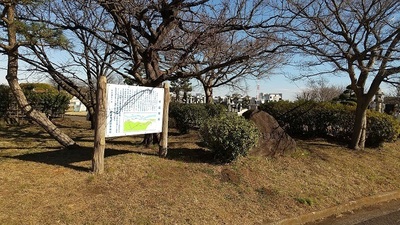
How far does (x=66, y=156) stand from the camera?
6082 millimetres

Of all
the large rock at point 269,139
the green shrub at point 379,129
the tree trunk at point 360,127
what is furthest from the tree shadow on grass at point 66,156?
the green shrub at point 379,129

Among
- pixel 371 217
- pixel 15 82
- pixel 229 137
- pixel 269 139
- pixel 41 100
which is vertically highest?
pixel 15 82

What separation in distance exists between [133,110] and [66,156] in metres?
1.79

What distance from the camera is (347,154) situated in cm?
776

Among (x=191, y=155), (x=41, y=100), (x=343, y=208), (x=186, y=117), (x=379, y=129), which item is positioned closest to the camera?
(x=343, y=208)

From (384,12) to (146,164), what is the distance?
6.16 metres

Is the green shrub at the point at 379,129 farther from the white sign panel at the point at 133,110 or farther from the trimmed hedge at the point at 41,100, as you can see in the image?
the trimmed hedge at the point at 41,100

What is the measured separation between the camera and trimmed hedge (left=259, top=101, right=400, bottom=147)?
859cm

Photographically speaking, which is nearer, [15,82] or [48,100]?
[15,82]

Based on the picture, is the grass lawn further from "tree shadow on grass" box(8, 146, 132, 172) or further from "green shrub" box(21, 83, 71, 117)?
→ "green shrub" box(21, 83, 71, 117)

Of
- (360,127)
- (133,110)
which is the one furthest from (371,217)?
(133,110)

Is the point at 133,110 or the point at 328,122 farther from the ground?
the point at 133,110

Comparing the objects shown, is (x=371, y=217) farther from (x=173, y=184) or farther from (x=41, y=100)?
(x=41, y=100)

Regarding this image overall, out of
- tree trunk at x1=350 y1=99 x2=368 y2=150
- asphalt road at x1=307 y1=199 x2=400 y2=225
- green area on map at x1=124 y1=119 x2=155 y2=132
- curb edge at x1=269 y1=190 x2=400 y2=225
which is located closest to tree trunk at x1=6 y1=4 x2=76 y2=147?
green area on map at x1=124 y1=119 x2=155 y2=132
